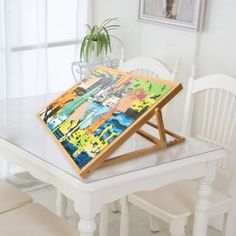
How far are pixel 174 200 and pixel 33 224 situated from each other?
2.31 feet

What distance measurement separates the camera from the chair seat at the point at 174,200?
2.47 metres

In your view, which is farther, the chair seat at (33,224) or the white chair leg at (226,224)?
the white chair leg at (226,224)

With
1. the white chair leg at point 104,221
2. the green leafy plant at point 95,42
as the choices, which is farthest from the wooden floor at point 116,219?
the green leafy plant at point 95,42

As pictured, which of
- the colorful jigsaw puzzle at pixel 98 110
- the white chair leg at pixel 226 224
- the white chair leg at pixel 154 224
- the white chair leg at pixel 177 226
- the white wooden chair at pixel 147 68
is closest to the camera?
the colorful jigsaw puzzle at pixel 98 110

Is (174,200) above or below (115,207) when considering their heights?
above

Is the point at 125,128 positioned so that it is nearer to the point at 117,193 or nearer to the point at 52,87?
the point at 117,193

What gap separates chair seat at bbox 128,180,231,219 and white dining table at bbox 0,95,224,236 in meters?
0.15

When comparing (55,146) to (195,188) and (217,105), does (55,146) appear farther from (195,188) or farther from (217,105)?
(217,105)

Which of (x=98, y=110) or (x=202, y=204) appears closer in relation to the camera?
(x=98, y=110)

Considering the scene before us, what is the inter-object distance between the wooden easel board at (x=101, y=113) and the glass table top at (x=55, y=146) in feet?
0.11

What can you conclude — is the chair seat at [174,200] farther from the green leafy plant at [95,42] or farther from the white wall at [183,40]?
the green leafy plant at [95,42]

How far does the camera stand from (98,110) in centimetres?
219

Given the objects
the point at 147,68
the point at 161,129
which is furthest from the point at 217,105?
the point at 161,129

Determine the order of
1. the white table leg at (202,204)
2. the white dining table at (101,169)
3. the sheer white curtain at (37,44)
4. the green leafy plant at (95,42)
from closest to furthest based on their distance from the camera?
the white dining table at (101,169) → the white table leg at (202,204) → the sheer white curtain at (37,44) → the green leafy plant at (95,42)
